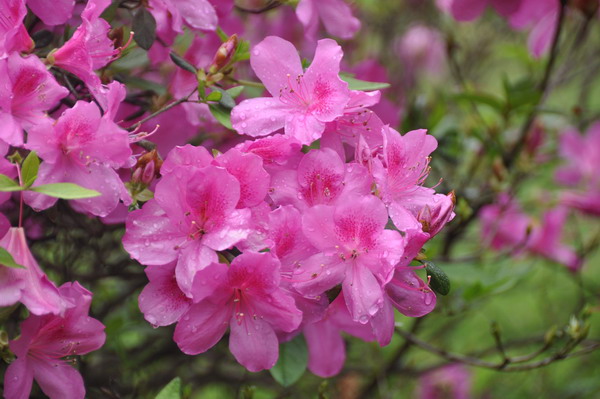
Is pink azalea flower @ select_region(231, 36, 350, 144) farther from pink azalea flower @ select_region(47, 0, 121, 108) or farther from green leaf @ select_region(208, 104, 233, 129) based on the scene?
pink azalea flower @ select_region(47, 0, 121, 108)

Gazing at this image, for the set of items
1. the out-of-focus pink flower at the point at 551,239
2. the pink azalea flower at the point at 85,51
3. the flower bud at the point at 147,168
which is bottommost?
the out-of-focus pink flower at the point at 551,239

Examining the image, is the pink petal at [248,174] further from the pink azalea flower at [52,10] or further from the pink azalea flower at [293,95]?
the pink azalea flower at [52,10]

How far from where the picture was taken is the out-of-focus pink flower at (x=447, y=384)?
232 centimetres

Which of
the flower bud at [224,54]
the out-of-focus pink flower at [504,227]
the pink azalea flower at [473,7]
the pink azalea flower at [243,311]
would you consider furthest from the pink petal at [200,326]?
the out-of-focus pink flower at [504,227]

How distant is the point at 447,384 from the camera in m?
2.29

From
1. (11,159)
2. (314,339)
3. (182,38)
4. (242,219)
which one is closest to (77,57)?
(11,159)

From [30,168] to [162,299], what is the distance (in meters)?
0.21

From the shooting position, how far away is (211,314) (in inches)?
33.6

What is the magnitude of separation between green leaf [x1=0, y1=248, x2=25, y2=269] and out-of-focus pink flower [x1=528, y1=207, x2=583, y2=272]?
162cm

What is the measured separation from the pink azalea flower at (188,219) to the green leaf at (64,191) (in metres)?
0.08

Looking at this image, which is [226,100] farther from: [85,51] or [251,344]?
[251,344]

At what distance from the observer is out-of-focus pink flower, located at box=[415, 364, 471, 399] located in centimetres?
232

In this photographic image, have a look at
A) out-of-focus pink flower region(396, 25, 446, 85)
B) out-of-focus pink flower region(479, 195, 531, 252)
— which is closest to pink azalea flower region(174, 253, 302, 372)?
out-of-focus pink flower region(479, 195, 531, 252)

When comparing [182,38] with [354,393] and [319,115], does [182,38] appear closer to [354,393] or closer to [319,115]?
[319,115]
